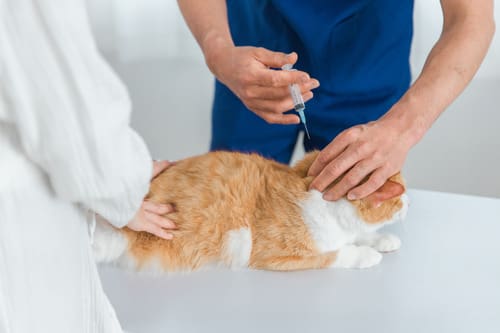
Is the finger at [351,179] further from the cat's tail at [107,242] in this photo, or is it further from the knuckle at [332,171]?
the cat's tail at [107,242]

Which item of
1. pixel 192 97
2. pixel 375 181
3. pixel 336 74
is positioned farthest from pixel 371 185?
pixel 192 97

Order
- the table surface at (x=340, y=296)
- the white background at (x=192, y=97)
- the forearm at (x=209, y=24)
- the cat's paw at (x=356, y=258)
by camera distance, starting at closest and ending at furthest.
A: the table surface at (x=340, y=296) → the cat's paw at (x=356, y=258) → the forearm at (x=209, y=24) → the white background at (x=192, y=97)

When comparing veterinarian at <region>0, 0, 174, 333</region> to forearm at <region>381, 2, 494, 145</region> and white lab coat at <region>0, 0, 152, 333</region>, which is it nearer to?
white lab coat at <region>0, 0, 152, 333</region>

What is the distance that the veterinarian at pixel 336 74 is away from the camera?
0.80m

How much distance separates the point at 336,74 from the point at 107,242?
53 cm

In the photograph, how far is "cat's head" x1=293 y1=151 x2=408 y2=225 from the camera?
789 mm

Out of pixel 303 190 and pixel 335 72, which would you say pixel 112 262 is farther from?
pixel 335 72

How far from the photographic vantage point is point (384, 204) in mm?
807

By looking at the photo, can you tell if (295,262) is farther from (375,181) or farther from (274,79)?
(274,79)

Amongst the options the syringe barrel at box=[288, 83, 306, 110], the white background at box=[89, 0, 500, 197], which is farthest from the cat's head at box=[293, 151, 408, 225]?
the white background at box=[89, 0, 500, 197]

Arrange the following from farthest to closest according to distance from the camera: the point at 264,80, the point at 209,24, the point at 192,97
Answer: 1. the point at 192,97
2. the point at 209,24
3. the point at 264,80

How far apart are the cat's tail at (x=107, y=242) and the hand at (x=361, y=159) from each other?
0.27 metres

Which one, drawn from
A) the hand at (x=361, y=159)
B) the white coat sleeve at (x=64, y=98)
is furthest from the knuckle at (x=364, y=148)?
the white coat sleeve at (x=64, y=98)

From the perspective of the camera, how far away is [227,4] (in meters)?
Answer: 1.15
